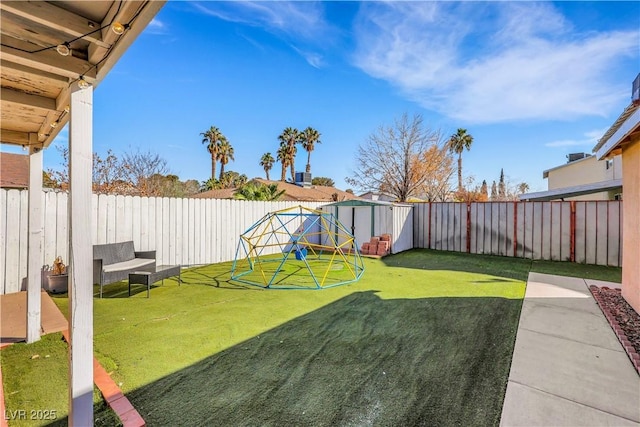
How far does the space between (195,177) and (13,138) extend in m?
32.5

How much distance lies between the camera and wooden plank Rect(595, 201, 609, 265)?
878 cm

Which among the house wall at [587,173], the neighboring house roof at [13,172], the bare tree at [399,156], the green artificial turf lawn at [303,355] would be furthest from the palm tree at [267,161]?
the green artificial turf lawn at [303,355]

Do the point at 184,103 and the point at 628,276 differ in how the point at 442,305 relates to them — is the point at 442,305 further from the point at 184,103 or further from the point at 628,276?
the point at 184,103

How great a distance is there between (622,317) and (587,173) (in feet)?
59.0

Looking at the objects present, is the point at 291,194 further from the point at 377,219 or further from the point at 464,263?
the point at 464,263

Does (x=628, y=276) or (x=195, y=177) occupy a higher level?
(x=195, y=177)

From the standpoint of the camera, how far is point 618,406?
2.46 metres

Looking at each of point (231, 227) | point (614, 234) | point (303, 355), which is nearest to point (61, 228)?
point (231, 227)

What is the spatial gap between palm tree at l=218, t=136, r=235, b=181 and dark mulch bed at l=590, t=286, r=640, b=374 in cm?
3303

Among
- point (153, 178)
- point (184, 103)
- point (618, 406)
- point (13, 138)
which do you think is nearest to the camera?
point (618, 406)

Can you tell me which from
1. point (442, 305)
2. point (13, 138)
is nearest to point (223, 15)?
point (13, 138)

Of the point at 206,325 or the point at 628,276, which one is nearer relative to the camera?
the point at 206,325

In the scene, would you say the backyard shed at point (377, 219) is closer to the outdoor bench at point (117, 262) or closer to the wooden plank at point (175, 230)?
the wooden plank at point (175, 230)

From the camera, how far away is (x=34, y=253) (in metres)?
3.56
